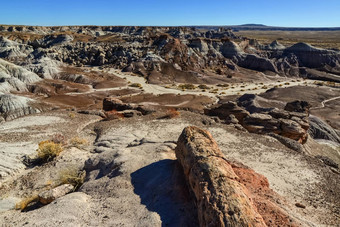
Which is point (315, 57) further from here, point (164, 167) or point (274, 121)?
point (164, 167)

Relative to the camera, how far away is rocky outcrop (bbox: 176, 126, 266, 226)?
603cm

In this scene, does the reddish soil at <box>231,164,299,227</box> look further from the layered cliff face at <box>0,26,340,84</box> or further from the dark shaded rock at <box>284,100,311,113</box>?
the layered cliff face at <box>0,26,340,84</box>

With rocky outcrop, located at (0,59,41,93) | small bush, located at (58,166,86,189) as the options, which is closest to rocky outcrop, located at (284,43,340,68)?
rocky outcrop, located at (0,59,41,93)

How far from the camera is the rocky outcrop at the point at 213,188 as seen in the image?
603 centimetres

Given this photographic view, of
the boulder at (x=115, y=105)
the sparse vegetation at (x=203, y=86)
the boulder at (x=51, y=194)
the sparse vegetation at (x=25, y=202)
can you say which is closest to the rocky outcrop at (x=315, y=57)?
the sparse vegetation at (x=203, y=86)

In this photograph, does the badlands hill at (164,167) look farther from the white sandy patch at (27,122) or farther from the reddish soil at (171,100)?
the reddish soil at (171,100)

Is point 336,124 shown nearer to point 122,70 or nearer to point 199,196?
point 199,196

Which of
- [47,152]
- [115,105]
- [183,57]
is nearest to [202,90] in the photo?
[183,57]

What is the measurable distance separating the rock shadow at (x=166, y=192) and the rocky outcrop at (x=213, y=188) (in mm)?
502

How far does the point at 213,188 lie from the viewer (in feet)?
22.9

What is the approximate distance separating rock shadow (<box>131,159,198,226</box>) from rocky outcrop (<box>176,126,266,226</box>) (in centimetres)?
50

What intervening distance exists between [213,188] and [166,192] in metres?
2.54

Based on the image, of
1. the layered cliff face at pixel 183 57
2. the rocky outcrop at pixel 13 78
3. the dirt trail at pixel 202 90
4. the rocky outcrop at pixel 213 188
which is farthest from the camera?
the layered cliff face at pixel 183 57

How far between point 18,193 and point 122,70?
63449mm
